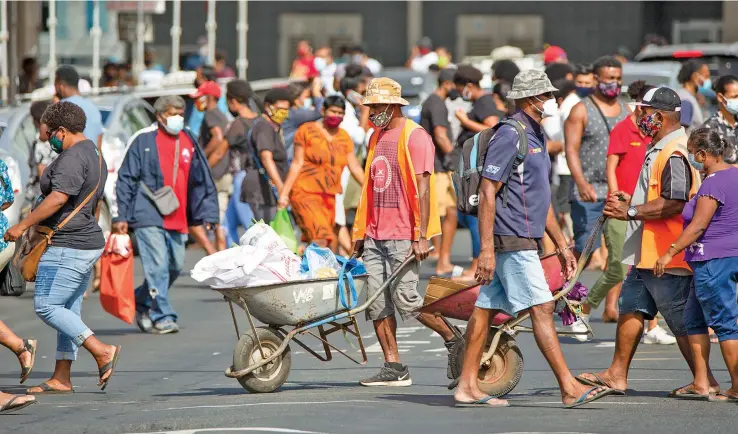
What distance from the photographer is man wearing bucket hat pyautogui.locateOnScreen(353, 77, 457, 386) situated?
34.7ft

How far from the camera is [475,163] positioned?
952cm

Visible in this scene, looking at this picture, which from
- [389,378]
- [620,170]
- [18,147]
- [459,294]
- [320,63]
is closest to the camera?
[459,294]

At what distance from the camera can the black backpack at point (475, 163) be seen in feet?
30.9

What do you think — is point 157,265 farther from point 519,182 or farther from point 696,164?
point 696,164

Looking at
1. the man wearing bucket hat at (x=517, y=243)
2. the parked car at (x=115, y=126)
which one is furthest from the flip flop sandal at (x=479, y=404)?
the parked car at (x=115, y=126)

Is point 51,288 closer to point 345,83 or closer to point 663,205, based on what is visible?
point 663,205

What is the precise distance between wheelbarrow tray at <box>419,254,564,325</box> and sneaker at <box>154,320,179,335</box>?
411 cm

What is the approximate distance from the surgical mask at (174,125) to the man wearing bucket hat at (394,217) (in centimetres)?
347

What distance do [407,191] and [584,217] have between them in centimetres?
356

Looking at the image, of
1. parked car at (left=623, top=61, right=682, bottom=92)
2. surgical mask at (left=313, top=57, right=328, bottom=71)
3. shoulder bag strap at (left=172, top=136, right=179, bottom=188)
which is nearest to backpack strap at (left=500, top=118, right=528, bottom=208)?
shoulder bag strap at (left=172, top=136, right=179, bottom=188)

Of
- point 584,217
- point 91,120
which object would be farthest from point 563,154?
point 91,120

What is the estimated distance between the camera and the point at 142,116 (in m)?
19.9

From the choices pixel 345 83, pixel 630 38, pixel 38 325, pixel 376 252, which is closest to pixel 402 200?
pixel 376 252

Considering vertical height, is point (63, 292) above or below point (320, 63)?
below
